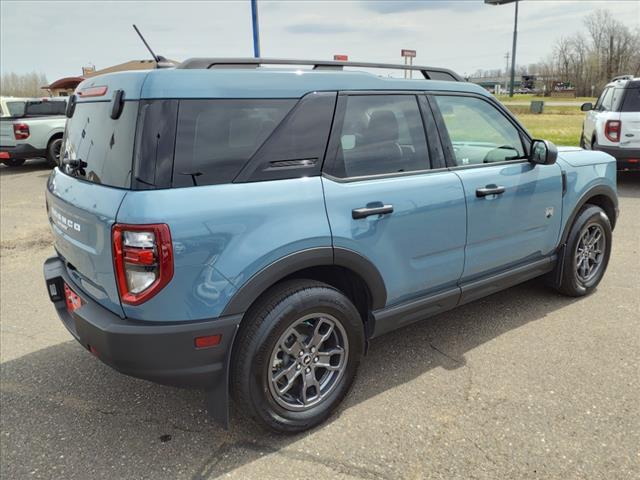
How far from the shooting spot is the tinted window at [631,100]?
850 centimetres

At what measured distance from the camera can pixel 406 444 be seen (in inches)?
103

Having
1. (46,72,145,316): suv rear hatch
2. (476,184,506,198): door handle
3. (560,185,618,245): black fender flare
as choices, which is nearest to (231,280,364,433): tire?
(46,72,145,316): suv rear hatch

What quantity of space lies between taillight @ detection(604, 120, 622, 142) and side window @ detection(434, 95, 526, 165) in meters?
5.99

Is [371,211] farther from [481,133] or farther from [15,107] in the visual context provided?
[15,107]

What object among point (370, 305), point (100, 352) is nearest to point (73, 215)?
point (100, 352)

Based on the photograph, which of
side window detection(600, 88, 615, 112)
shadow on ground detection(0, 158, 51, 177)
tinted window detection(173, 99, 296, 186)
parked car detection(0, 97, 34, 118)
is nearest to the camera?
tinted window detection(173, 99, 296, 186)

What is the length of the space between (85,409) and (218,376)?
1.12m

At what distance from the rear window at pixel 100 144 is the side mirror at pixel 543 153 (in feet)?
8.99

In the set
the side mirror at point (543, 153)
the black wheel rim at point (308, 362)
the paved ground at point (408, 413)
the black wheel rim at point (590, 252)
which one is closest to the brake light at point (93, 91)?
the black wheel rim at point (308, 362)

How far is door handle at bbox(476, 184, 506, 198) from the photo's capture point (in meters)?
3.28

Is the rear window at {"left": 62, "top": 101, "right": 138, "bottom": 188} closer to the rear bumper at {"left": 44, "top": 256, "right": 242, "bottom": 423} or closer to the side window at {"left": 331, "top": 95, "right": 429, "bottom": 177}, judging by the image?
the rear bumper at {"left": 44, "top": 256, "right": 242, "bottom": 423}

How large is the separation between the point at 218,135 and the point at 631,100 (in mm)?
8584

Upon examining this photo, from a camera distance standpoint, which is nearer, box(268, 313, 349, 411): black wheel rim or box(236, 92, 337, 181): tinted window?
box(236, 92, 337, 181): tinted window

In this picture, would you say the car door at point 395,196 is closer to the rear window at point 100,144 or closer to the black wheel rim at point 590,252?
the rear window at point 100,144
